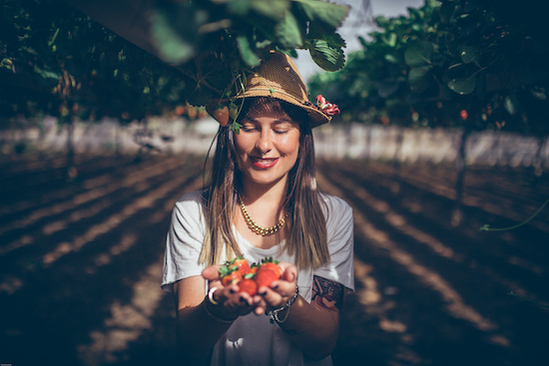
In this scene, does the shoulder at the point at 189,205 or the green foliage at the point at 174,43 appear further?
the shoulder at the point at 189,205

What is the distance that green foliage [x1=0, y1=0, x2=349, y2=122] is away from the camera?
569 mm

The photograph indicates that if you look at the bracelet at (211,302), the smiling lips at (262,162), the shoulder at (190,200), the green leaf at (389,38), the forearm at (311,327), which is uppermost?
the green leaf at (389,38)

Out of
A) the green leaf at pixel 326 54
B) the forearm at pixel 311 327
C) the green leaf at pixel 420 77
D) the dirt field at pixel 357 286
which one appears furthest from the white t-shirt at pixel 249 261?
the dirt field at pixel 357 286

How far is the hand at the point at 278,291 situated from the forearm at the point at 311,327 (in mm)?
216

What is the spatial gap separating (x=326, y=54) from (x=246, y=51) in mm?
369

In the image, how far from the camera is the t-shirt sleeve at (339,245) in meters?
1.30

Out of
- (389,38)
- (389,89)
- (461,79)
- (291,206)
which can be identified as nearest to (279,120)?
(291,206)

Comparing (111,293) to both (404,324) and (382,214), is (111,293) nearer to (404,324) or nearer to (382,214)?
(404,324)

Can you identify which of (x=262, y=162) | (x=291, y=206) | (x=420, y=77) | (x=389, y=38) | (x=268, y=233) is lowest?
(x=268, y=233)

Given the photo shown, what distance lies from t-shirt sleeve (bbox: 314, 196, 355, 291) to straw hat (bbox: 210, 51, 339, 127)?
442mm

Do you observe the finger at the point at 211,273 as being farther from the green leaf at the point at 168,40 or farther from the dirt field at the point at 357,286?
the dirt field at the point at 357,286

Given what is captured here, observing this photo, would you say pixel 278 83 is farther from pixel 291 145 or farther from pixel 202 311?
pixel 202 311

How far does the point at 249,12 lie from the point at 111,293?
402cm

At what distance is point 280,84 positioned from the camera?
111 cm
